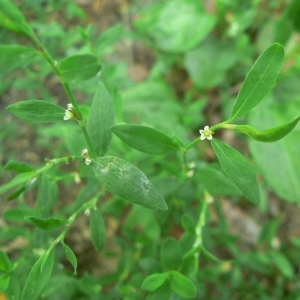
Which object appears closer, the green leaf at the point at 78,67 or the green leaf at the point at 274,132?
the green leaf at the point at 274,132

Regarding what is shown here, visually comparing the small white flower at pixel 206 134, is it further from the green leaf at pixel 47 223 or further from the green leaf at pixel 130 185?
the green leaf at pixel 47 223

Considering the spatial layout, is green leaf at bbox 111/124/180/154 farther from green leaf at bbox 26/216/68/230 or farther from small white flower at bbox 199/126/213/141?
green leaf at bbox 26/216/68/230

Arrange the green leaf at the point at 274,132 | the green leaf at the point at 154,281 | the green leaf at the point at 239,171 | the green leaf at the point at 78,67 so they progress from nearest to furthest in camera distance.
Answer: the green leaf at the point at 274,132 → the green leaf at the point at 239,171 → the green leaf at the point at 78,67 → the green leaf at the point at 154,281

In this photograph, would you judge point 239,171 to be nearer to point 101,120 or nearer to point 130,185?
point 130,185

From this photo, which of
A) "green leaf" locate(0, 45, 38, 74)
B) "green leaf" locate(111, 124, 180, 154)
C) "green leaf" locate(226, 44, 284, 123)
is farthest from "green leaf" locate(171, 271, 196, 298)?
"green leaf" locate(0, 45, 38, 74)

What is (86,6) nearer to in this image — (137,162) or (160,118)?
A: (160,118)

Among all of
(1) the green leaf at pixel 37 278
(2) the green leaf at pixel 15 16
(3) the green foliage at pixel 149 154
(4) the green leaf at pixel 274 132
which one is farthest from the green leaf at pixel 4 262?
(4) the green leaf at pixel 274 132

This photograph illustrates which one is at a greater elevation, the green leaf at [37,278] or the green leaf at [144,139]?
the green leaf at [144,139]

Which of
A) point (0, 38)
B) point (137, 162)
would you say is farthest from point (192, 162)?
point (0, 38)

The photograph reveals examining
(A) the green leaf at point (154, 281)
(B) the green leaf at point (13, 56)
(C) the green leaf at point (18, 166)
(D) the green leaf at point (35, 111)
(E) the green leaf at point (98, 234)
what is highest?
(B) the green leaf at point (13, 56)
